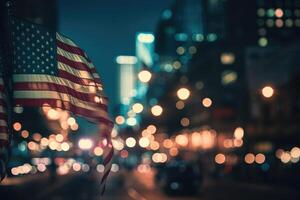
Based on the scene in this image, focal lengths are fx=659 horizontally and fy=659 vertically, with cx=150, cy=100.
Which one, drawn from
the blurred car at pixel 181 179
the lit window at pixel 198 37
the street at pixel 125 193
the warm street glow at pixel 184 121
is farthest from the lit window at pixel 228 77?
the blurred car at pixel 181 179

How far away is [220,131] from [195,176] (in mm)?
67255

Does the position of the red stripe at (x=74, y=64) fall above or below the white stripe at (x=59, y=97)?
above

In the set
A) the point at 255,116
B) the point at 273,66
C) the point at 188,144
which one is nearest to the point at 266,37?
the point at 188,144

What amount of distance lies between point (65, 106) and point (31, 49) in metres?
1.31

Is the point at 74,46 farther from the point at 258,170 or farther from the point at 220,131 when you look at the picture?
the point at 220,131

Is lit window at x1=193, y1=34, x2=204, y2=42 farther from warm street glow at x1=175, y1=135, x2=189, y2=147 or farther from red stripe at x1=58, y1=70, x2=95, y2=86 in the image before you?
red stripe at x1=58, y1=70, x2=95, y2=86

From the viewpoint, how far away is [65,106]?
42.0ft

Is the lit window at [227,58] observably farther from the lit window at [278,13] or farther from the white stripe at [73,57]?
the white stripe at [73,57]

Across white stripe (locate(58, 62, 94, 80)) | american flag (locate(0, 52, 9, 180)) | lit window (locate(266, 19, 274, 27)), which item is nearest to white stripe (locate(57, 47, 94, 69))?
white stripe (locate(58, 62, 94, 80))

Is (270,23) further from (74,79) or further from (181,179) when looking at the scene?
(74,79)

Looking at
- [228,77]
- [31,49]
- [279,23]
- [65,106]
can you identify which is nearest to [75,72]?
[65,106]

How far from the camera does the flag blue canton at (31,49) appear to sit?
40.4ft

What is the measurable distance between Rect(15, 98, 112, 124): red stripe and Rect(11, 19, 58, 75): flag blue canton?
548 mm

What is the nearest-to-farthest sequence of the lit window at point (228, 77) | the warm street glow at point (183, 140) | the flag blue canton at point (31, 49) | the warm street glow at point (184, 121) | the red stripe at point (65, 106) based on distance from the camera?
1. the flag blue canton at point (31, 49)
2. the red stripe at point (65, 106)
3. the lit window at point (228, 77)
4. the warm street glow at point (183, 140)
5. the warm street glow at point (184, 121)
